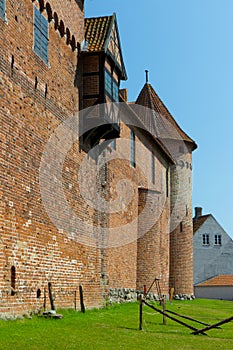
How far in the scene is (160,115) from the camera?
41000mm

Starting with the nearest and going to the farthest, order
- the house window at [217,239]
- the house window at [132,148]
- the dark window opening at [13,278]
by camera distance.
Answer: the dark window opening at [13,278] → the house window at [132,148] → the house window at [217,239]

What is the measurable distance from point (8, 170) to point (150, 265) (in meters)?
18.0

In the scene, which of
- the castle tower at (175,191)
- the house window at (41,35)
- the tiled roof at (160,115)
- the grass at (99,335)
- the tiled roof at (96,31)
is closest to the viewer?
the grass at (99,335)

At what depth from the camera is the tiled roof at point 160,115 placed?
40531 millimetres

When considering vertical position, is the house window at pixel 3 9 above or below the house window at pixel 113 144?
above

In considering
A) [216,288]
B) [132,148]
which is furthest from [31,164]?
[216,288]

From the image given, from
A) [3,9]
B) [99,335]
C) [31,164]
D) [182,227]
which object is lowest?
[99,335]

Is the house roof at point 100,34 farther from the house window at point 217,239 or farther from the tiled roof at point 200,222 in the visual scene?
the house window at point 217,239

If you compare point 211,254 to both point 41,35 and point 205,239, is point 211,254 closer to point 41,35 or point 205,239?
point 205,239

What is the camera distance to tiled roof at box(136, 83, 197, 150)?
133 feet

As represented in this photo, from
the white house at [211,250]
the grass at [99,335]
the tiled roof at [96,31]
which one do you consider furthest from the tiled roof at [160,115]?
the grass at [99,335]

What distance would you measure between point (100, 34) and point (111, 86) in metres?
1.98

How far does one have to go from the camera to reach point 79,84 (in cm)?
2031

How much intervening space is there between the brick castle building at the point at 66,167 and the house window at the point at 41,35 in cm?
3
